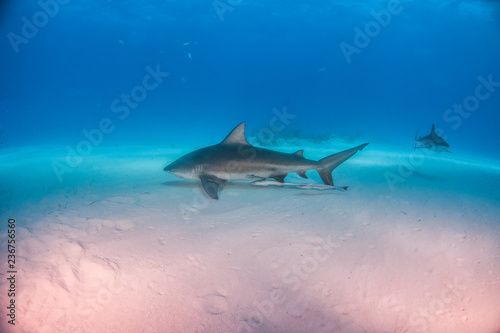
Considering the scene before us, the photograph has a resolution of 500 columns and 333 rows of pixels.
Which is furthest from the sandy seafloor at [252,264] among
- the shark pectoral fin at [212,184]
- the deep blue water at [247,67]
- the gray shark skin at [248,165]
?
the deep blue water at [247,67]

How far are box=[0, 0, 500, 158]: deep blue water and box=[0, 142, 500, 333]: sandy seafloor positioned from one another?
50611 millimetres

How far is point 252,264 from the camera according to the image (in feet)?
9.76

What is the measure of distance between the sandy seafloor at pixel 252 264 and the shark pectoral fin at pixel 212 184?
246mm

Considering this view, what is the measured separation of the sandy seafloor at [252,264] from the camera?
88.0 inches

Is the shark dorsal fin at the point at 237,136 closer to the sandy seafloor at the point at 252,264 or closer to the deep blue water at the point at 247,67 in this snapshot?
the sandy seafloor at the point at 252,264

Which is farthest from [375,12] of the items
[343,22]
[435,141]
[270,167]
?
[270,167]

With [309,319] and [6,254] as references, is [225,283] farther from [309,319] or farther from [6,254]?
[6,254]

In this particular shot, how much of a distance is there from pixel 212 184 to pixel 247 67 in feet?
425

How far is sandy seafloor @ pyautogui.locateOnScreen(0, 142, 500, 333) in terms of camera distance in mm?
2236

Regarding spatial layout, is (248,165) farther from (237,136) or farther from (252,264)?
(252,264)

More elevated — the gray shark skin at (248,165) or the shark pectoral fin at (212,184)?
the gray shark skin at (248,165)

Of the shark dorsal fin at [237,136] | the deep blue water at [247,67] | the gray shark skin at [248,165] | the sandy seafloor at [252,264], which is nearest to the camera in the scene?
the sandy seafloor at [252,264]

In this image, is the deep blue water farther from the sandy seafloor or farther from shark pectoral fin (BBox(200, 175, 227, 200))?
the sandy seafloor

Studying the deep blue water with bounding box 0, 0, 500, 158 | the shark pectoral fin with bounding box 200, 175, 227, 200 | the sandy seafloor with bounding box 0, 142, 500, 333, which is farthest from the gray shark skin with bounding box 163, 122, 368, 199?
the deep blue water with bounding box 0, 0, 500, 158
